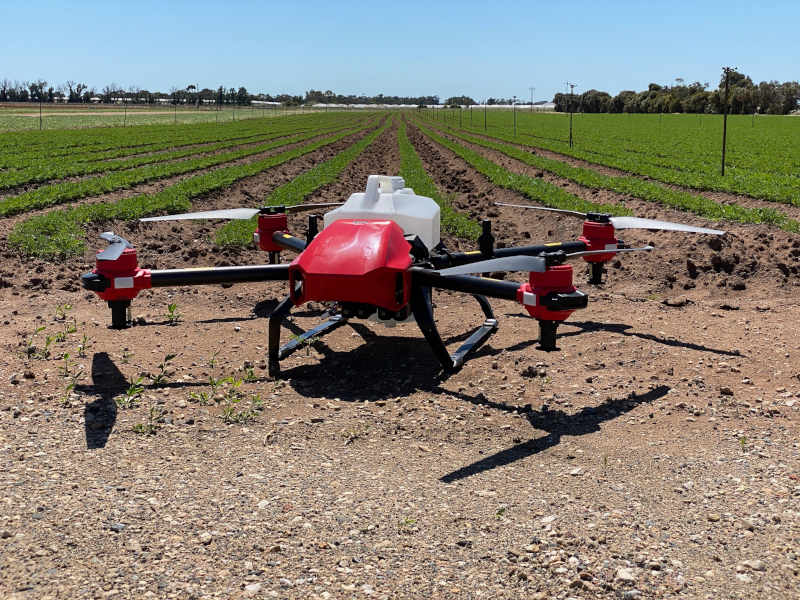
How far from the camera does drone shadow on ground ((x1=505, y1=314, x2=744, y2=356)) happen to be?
6.54m

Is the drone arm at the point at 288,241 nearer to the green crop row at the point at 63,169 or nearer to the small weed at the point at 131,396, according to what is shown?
the small weed at the point at 131,396

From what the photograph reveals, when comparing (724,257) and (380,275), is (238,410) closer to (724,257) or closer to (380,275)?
(380,275)

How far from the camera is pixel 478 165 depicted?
92.4ft

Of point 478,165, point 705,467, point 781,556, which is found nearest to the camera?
point 781,556

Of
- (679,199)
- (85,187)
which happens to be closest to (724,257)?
(679,199)

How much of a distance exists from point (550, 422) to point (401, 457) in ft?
3.97

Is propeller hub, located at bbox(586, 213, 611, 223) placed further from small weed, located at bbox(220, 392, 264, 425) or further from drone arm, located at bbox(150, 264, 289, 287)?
small weed, located at bbox(220, 392, 264, 425)

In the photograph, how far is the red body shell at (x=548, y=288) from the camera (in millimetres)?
4902

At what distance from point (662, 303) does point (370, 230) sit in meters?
4.34

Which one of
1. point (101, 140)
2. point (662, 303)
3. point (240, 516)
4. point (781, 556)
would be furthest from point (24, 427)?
point (101, 140)

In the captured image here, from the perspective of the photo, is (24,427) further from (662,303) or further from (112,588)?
(662,303)

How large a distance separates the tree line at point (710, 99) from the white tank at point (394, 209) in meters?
115

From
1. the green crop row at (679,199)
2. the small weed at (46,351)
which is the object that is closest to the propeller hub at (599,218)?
the small weed at (46,351)

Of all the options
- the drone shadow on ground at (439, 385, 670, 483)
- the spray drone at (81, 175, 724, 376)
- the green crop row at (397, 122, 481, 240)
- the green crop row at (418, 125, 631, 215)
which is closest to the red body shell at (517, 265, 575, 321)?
the spray drone at (81, 175, 724, 376)
